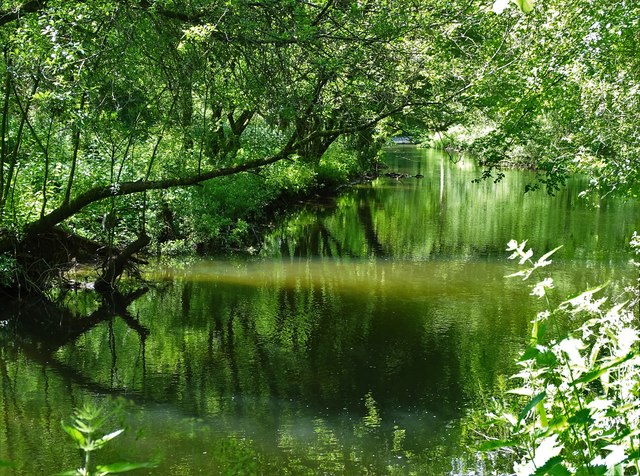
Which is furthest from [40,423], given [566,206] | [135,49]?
[566,206]

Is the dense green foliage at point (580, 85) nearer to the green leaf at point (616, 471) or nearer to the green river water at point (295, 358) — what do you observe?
the green river water at point (295, 358)

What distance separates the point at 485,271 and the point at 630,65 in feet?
19.0

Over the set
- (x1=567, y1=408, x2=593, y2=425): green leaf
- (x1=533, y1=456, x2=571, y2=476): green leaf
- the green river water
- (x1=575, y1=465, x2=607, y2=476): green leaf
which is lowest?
the green river water

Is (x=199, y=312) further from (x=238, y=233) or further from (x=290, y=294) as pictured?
(x=238, y=233)

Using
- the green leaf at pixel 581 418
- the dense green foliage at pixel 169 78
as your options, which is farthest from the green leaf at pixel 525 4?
the dense green foliage at pixel 169 78

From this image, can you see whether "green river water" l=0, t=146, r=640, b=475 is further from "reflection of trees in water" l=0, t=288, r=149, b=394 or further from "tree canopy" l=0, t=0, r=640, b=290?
"tree canopy" l=0, t=0, r=640, b=290

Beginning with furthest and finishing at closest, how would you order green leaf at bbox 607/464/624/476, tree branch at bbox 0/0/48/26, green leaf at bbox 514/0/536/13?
tree branch at bbox 0/0/48/26 → green leaf at bbox 607/464/624/476 → green leaf at bbox 514/0/536/13

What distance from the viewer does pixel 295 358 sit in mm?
10062

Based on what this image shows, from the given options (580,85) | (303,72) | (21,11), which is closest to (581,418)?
(21,11)

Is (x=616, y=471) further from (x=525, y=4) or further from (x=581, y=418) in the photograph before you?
(x=525, y=4)

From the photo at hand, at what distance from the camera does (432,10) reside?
460 inches

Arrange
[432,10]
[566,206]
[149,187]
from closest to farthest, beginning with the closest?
1. [432,10]
2. [149,187]
3. [566,206]

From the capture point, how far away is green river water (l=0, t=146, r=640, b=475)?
7316 millimetres

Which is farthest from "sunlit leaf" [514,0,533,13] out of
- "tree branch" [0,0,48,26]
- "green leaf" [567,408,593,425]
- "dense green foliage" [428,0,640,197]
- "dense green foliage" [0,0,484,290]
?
"dense green foliage" [428,0,640,197]
